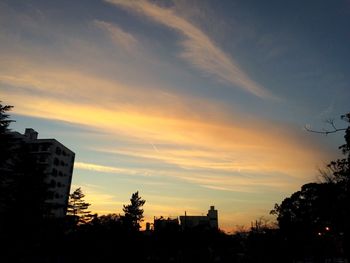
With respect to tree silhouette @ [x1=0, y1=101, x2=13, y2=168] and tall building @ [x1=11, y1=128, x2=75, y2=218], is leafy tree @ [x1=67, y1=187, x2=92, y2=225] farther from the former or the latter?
tree silhouette @ [x1=0, y1=101, x2=13, y2=168]

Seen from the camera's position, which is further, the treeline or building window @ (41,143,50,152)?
building window @ (41,143,50,152)

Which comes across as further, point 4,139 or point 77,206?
point 77,206

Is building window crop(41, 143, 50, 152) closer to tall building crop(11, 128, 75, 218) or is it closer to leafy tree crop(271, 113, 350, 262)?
tall building crop(11, 128, 75, 218)

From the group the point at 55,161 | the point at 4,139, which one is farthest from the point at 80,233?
the point at 55,161

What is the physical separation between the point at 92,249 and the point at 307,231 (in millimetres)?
41535

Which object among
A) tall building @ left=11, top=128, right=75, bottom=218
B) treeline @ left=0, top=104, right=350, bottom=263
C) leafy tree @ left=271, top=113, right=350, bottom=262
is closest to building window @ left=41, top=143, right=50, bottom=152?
tall building @ left=11, top=128, right=75, bottom=218

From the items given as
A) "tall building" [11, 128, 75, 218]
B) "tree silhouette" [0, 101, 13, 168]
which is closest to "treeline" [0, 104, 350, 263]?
"tree silhouette" [0, 101, 13, 168]

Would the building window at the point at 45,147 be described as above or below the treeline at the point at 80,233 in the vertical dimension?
above

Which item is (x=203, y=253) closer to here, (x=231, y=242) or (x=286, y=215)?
(x=231, y=242)

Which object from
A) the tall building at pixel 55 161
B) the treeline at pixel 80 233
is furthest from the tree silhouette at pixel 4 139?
the tall building at pixel 55 161

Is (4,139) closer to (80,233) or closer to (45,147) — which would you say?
(80,233)

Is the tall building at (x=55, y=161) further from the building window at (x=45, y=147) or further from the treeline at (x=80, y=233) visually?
the treeline at (x=80, y=233)

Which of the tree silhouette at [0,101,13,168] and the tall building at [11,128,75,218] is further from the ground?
the tall building at [11,128,75,218]

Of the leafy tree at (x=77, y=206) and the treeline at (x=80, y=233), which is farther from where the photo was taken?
the leafy tree at (x=77, y=206)
